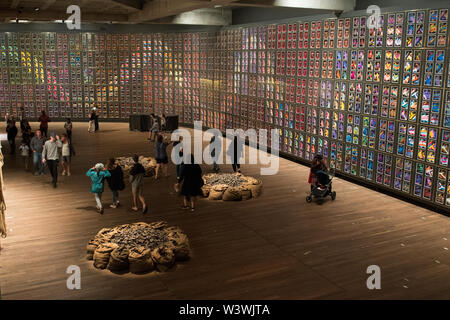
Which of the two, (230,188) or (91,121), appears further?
(91,121)

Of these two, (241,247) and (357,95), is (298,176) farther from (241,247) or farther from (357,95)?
(241,247)

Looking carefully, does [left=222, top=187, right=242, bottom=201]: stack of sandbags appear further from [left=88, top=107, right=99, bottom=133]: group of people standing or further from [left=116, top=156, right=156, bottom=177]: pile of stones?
[left=88, top=107, right=99, bottom=133]: group of people standing

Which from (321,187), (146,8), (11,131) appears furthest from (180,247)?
(146,8)

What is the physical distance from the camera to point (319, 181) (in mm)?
12047

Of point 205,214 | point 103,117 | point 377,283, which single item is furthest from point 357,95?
point 103,117

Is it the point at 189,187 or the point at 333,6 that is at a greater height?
the point at 333,6

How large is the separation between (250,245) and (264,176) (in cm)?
573

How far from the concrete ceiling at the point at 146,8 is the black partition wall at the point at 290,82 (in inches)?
36.2

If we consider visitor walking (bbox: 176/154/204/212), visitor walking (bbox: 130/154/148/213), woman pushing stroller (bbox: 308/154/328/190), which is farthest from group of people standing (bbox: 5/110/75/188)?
woman pushing stroller (bbox: 308/154/328/190)

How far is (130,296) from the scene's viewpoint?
7.22 meters

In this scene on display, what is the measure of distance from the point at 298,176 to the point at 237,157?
2.18m

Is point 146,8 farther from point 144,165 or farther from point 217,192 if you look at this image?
point 217,192

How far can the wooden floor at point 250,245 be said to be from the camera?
747 centimetres
